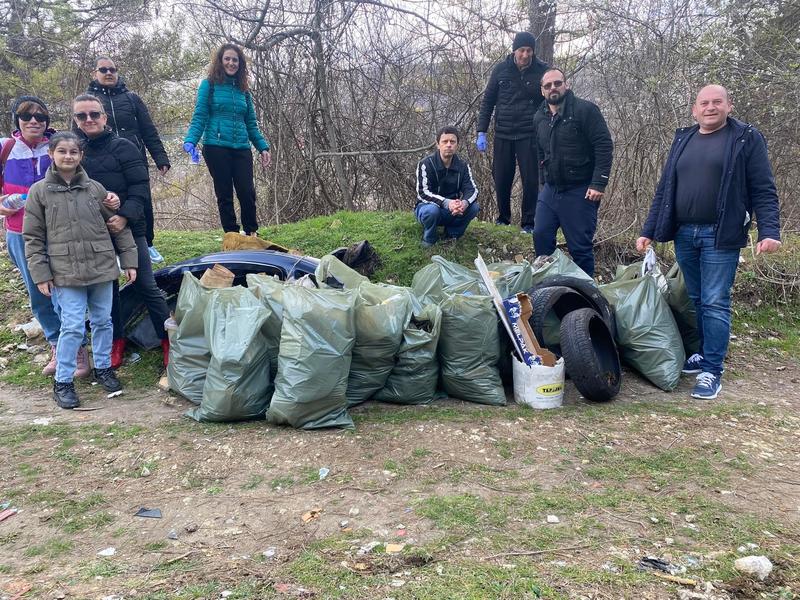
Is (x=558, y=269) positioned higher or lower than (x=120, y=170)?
lower

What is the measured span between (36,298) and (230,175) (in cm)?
205

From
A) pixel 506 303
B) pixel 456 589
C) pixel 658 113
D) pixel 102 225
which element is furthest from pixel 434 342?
pixel 658 113

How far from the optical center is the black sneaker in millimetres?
4031

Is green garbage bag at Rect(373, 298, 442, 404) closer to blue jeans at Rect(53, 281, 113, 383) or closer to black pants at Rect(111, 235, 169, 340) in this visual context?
black pants at Rect(111, 235, 169, 340)

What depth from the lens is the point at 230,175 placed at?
5.49 metres

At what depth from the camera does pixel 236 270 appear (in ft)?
14.9

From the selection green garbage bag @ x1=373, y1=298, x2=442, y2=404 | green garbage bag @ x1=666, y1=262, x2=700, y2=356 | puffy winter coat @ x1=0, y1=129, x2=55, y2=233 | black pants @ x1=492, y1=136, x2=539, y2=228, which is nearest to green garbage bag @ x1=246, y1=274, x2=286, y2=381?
green garbage bag @ x1=373, y1=298, x2=442, y2=404

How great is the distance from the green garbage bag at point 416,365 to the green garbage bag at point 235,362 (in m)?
0.80

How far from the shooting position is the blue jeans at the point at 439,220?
5.52 metres

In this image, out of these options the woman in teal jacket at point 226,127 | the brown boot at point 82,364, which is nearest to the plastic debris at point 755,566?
the brown boot at point 82,364

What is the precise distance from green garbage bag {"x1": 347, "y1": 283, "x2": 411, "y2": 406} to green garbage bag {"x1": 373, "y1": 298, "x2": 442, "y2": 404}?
0.19 feet

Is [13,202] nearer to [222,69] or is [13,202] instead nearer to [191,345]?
[191,345]

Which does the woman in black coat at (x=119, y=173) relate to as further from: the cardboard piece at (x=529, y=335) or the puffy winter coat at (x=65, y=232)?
the cardboard piece at (x=529, y=335)

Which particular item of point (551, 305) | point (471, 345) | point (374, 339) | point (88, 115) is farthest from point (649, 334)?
point (88, 115)
